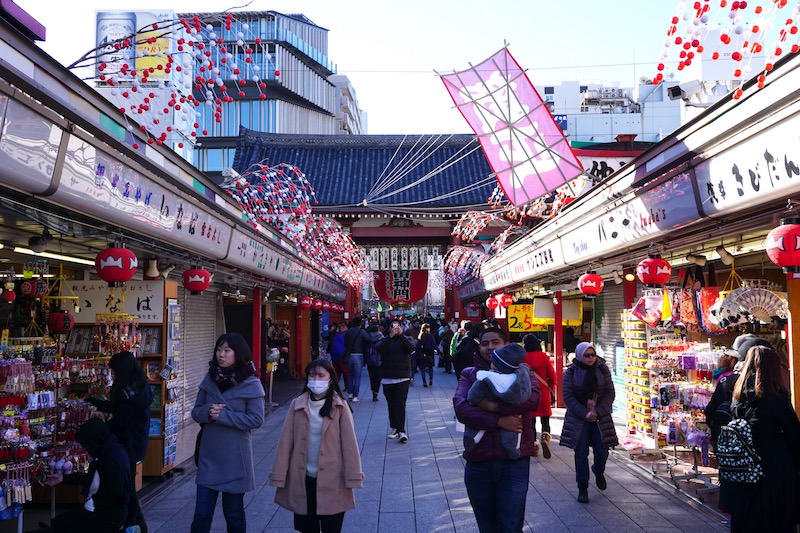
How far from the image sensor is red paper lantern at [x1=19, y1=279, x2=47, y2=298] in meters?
7.35

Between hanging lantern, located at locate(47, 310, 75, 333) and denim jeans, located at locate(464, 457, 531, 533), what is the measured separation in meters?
4.78

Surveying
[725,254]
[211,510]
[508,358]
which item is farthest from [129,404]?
[725,254]

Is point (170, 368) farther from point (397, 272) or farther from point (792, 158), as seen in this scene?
point (397, 272)

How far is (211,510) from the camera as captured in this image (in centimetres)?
507

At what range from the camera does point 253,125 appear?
148 feet

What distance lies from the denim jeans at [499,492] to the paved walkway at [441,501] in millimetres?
1506

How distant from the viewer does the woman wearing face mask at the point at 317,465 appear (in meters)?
4.75

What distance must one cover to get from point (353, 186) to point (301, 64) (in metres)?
24.3

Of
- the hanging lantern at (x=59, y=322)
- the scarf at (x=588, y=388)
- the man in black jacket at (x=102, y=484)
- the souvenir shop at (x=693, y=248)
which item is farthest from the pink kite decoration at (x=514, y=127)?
the man in black jacket at (x=102, y=484)

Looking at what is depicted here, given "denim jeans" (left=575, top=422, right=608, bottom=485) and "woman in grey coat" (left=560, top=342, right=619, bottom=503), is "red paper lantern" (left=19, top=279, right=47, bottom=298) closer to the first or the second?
"woman in grey coat" (left=560, top=342, right=619, bottom=503)

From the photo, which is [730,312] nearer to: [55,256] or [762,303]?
[762,303]

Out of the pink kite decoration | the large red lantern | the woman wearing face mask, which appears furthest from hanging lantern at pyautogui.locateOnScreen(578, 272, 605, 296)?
the large red lantern

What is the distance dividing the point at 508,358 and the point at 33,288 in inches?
212

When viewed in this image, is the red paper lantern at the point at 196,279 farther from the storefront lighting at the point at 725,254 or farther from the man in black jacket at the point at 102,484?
the storefront lighting at the point at 725,254
